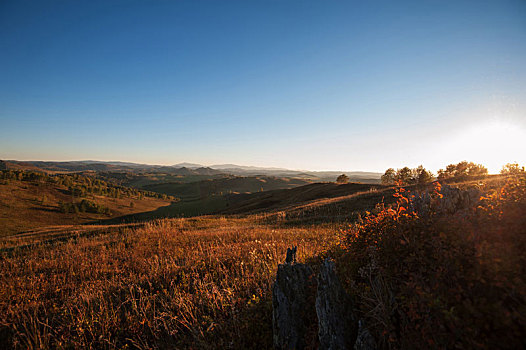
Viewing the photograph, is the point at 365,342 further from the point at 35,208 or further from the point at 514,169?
the point at 35,208

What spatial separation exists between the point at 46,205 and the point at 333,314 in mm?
112340

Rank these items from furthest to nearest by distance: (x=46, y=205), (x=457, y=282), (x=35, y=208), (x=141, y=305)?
(x=46, y=205), (x=35, y=208), (x=141, y=305), (x=457, y=282)

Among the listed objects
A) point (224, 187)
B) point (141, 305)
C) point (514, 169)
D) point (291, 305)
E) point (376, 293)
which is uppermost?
point (514, 169)

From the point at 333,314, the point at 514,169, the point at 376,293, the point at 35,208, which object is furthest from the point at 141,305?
the point at 35,208

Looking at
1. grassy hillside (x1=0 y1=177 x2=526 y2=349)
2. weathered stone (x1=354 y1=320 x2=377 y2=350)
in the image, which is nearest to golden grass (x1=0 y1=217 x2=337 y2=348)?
grassy hillside (x1=0 y1=177 x2=526 y2=349)

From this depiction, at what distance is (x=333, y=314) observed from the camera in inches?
95.4

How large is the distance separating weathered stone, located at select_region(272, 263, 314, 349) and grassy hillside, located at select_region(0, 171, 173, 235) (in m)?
72.2

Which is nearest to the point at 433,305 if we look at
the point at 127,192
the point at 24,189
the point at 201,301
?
the point at 201,301

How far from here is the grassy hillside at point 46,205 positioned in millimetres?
59031

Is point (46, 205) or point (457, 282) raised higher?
point (457, 282)

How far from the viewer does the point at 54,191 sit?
304 ft

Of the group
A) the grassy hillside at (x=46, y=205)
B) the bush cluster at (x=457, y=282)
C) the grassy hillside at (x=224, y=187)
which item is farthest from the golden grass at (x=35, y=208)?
the bush cluster at (x=457, y=282)

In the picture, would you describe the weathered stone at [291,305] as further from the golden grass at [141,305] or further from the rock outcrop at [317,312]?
the golden grass at [141,305]

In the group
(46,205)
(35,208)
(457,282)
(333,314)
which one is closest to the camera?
(457,282)
